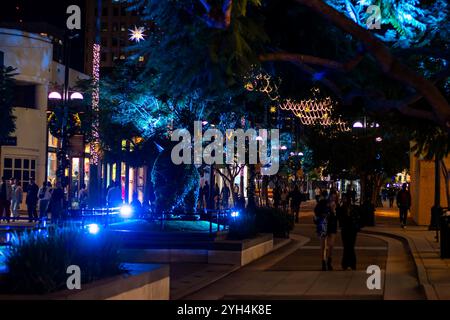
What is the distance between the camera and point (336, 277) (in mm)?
18062

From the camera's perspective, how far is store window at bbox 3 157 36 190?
47.6 meters

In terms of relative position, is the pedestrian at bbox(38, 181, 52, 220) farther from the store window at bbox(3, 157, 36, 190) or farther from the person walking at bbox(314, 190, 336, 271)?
the store window at bbox(3, 157, 36, 190)

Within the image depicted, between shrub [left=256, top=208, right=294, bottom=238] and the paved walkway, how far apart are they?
1.44 meters

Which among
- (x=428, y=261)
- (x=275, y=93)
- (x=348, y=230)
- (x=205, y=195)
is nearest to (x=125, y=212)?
(x=275, y=93)

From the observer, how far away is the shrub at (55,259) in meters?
9.55

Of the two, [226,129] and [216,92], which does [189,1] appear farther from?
[226,129]

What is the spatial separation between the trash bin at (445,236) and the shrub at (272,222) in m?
7.98

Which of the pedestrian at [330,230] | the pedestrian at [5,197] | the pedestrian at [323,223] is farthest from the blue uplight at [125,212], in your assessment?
the pedestrian at [330,230]

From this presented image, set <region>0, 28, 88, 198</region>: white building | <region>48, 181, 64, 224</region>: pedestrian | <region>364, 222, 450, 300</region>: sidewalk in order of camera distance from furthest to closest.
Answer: <region>0, 28, 88, 198</region>: white building → <region>48, 181, 64, 224</region>: pedestrian → <region>364, 222, 450, 300</region>: sidewalk

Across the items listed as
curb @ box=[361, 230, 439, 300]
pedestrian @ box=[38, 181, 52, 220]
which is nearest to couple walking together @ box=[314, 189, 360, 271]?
curb @ box=[361, 230, 439, 300]

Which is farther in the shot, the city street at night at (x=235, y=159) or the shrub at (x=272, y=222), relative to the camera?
the shrub at (x=272, y=222)

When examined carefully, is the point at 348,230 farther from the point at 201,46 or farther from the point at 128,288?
the point at 128,288

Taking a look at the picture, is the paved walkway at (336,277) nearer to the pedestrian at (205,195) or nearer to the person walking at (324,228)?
the person walking at (324,228)

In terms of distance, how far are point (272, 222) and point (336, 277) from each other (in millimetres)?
11437
